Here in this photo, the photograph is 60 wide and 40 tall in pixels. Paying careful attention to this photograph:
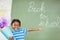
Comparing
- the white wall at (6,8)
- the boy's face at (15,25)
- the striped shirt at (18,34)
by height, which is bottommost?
the striped shirt at (18,34)

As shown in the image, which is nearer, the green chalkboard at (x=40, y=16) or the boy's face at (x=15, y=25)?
the boy's face at (x=15, y=25)

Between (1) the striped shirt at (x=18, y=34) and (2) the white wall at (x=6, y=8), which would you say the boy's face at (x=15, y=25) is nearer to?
(1) the striped shirt at (x=18, y=34)

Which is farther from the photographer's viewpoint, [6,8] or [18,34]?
[6,8]

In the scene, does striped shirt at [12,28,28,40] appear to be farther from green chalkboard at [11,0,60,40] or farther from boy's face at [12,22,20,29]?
green chalkboard at [11,0,60,40]

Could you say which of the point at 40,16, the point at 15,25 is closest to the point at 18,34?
the point at 15,25

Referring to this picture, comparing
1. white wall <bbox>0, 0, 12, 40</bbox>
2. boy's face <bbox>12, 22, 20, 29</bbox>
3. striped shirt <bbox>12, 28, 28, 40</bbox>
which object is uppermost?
white wall <bbox>0, 0, 12, 40</bbox>

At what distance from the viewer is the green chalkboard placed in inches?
110

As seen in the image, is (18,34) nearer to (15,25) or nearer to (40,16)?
(15,25)

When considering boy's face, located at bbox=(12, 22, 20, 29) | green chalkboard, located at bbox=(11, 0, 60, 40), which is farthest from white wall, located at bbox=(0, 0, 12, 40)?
boy's face, located at bbox=(12, 22, 20, 29)

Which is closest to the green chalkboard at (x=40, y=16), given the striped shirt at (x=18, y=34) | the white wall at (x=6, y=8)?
the white wall at (x=6, y=8)

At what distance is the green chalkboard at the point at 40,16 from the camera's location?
2.80 meters

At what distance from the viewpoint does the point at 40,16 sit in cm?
284

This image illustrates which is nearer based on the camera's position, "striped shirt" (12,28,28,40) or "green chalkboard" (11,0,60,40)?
"striped shirt" (12,28,28,40)

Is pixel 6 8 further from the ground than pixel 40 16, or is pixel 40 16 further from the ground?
pixel 6 8
